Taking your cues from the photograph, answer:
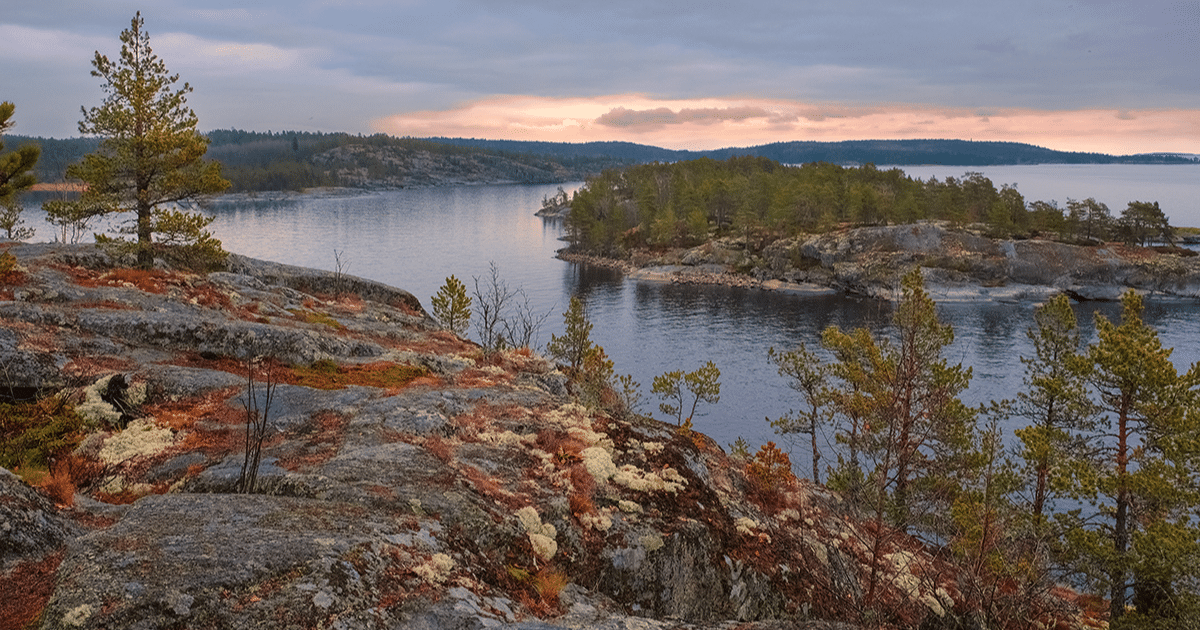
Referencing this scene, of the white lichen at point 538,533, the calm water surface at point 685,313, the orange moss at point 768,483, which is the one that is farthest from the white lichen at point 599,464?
the calm water surface at point 685,313

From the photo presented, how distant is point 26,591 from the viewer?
7066 millimetres

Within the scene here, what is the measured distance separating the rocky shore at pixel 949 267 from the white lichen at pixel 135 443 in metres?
98.1

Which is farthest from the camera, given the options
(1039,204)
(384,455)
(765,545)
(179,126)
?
(1039,204)

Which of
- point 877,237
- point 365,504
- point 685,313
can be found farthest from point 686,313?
point 365,504

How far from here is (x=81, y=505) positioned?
30.9 feet

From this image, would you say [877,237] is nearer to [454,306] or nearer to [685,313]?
[685,313]

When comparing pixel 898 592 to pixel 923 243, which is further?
pixel 923 243

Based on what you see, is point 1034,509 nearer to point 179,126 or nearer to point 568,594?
point 568,594

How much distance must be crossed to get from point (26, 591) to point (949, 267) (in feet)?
394

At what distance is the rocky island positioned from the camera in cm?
734

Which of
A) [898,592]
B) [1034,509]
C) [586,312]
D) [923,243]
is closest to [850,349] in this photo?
[1034,509]

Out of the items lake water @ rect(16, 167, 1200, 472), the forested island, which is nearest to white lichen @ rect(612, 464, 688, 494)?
lake water @ rect(16, 167, 1200, 472)

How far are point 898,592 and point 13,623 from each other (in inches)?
539

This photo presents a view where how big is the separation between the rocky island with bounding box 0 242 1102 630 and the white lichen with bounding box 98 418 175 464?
0.13 ft
